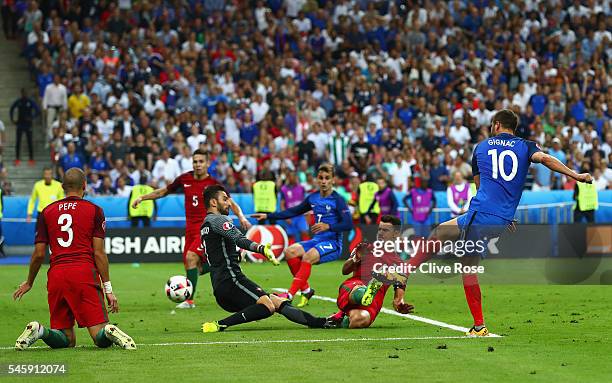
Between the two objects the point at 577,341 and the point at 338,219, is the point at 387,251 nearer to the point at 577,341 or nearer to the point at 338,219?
the point at 577,341

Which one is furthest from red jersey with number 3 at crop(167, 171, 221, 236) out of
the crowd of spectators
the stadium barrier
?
the crowd of spectators

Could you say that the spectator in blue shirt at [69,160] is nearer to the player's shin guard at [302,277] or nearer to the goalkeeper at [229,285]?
the player's shin guard at [302,277]

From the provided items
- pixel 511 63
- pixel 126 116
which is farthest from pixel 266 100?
pixel 511 63

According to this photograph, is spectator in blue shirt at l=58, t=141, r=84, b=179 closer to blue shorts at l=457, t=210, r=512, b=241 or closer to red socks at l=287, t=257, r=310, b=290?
red socks at l=287, t=257, r=310, b=290

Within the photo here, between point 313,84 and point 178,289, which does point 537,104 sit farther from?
point 178,289

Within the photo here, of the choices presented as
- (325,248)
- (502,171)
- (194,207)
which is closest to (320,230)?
(325,248)

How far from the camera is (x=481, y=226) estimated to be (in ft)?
40.6

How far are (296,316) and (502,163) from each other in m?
3.05

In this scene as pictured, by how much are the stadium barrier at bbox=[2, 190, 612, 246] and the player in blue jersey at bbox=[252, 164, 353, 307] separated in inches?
484

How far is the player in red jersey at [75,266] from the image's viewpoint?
11508mm

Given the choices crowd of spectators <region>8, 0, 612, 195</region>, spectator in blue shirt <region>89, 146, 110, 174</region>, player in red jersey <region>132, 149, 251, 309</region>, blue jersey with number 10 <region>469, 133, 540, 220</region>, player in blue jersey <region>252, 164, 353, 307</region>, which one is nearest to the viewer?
blue jersey with number 10 <region>469, 133, 540, 220</region>

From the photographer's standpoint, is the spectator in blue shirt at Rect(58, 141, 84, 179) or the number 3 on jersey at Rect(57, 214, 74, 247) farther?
the spectator in blue shirt at Rect(58, 141, 84, 179)

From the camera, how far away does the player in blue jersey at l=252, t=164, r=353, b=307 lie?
651 inches

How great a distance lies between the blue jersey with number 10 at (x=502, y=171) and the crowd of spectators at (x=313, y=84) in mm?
18035
